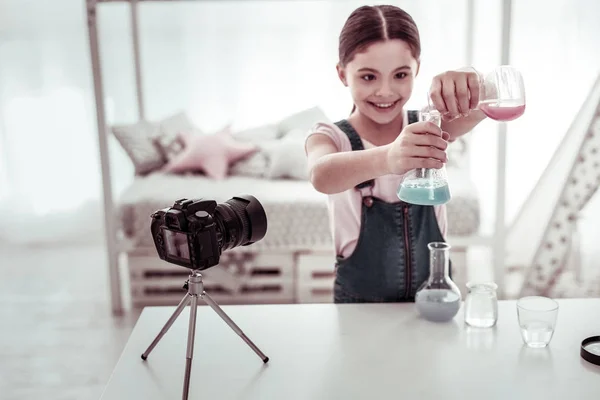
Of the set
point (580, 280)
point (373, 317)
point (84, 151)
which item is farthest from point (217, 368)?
point (84, 151)

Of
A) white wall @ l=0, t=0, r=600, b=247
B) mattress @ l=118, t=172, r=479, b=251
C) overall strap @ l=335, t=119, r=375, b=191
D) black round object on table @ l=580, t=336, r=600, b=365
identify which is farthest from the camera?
white wall @ l=0, t=0, r=600, b=247

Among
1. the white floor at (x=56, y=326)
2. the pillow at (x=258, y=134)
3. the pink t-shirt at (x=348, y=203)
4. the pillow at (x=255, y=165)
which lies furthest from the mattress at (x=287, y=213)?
the pink t-shirt at (x=348, y=203)

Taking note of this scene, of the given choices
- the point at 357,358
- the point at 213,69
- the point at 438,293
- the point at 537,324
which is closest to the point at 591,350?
the point at 537,324

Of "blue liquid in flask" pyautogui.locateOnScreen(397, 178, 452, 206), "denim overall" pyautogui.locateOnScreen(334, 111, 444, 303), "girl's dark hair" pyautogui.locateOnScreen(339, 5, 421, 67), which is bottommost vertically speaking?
"denim overall" pyautogui.locateOnScreen(334, 111, 444, 303)

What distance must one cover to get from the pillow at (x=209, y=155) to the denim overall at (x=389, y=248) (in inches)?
65.3

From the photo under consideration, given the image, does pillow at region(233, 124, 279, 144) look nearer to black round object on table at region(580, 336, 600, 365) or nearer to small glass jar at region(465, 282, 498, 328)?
small glass jar at region(465, 282, 498, 328)

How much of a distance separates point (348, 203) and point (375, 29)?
348mm

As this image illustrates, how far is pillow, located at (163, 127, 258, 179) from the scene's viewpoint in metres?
3.01

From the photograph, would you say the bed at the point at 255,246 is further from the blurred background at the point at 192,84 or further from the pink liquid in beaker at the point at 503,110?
the pink liquid in beaker at the point at 503,110

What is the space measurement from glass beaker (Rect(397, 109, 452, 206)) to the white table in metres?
0.27

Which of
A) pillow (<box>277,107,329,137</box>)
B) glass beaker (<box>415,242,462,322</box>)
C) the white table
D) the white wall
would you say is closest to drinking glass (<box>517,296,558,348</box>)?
the white table

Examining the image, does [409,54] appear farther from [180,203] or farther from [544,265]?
[544,265]

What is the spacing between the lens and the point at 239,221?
1085mm

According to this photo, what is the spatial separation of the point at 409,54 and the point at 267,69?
2.35 meters
